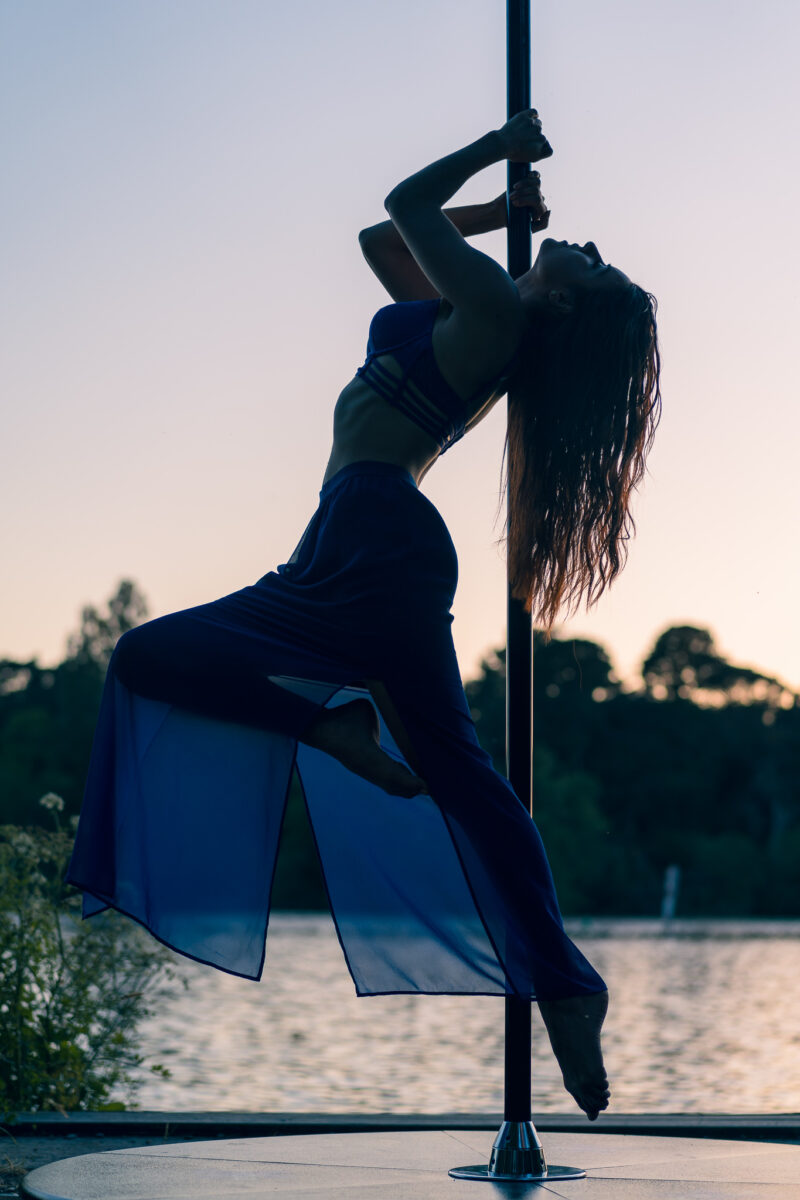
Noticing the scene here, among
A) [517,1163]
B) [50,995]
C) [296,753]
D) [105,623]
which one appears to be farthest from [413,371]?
[105,623]

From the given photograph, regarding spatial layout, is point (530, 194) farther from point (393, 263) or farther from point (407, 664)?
point (407, 664)

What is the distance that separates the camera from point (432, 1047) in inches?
654

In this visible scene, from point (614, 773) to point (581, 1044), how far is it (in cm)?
6328

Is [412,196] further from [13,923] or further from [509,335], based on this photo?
[13,923]

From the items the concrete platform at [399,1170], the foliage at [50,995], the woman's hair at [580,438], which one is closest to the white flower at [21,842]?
the foliage at [50,995]

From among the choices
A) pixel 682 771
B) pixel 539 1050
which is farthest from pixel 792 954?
pixel 539 1050

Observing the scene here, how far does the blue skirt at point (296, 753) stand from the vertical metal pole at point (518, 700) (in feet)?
1.00

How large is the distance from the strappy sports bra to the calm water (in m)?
3.72

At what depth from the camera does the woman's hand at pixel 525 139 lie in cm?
346

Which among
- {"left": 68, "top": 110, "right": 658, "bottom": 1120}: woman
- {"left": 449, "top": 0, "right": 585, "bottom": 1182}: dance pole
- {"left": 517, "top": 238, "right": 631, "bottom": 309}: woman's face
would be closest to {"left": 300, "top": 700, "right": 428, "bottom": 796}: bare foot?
{"left": 68, "top": 110, "right": 658, "bottom": 1120}: woman

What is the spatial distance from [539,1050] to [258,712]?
13841mm

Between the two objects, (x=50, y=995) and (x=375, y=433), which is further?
(x=50, y=995)

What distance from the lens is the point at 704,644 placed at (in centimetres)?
7394

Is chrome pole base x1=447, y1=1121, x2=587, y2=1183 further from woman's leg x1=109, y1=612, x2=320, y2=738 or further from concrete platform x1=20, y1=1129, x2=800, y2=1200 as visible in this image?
woman's leg x1=109, y1=612, x2=320, y2=738
